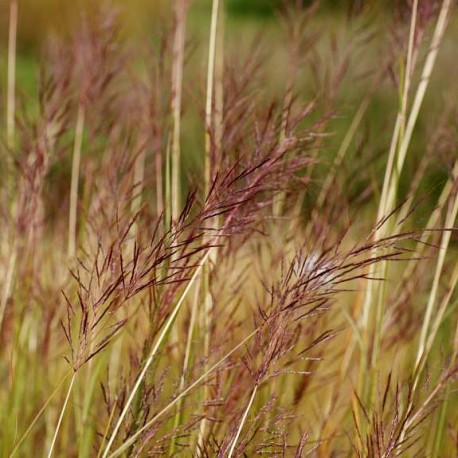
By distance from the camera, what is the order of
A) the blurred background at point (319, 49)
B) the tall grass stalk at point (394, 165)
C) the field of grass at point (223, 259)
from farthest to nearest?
the blurred background at point (319, 49) → the tall grass stalk at point (394, 165) → the field of grass at point (223, 259)

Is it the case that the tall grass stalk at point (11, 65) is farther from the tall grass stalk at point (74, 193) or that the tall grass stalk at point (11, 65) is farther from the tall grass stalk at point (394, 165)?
the tall grass stalk at point (394, 165)

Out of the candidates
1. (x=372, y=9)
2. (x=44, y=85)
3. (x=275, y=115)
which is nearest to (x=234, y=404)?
(x=275, y=115)

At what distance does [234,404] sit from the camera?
1.25 metres

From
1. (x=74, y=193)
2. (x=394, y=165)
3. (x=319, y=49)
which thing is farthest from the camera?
(x=319, y=49)

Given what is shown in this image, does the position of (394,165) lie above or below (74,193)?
above

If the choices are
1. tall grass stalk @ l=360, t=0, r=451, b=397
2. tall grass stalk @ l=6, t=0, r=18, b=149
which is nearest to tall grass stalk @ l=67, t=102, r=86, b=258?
tall grass stalk @ l=6, t=0, r=18, b=149

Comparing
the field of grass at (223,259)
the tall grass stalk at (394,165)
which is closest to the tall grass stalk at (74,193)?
the field of grass at (223,259)

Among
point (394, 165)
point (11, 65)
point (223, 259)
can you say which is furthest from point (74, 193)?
point (394, 165)

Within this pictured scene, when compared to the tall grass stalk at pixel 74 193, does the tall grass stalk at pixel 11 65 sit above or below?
above

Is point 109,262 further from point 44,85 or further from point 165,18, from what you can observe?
point 165,18

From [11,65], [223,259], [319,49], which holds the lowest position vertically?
[223,259]

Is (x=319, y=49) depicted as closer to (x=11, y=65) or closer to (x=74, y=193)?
(x=11, y=65)

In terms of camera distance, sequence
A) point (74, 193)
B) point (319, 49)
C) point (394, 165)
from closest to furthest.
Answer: point (394, 165), point (74, 193), point (319, 49)

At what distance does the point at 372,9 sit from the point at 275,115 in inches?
27.9
